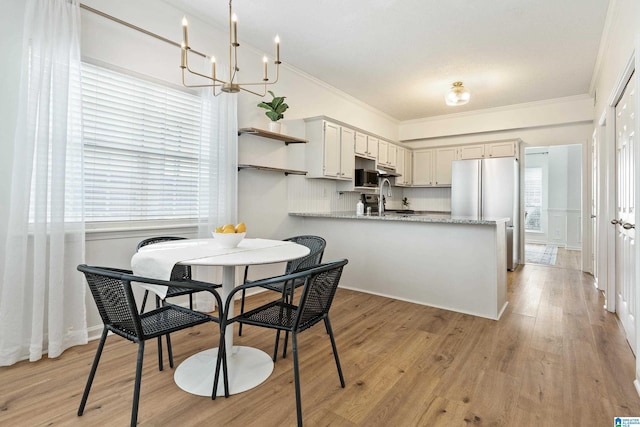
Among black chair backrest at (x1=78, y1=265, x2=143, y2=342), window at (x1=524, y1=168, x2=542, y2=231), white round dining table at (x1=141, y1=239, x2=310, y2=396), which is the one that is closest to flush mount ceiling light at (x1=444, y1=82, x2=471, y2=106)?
white round dining table at (x1=141, y1=239, x2=310, y2=396)

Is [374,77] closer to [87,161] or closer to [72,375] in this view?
[87,161]

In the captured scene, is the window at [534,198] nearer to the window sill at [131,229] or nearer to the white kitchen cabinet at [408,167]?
the white kitchen cabinet at [408,167]

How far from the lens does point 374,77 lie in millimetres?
4535

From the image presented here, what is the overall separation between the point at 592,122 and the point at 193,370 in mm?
6583

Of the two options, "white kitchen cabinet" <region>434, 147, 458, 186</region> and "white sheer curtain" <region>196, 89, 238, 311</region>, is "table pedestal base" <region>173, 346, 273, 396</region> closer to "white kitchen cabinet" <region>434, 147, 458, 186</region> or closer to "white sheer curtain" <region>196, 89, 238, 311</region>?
"white sheer curtain" <region>196, 89, 238, 311</region>

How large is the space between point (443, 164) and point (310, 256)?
4988 millimetres

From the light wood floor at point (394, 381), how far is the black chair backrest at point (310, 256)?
0.59 metres

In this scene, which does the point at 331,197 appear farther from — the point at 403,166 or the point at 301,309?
the point at 301,309

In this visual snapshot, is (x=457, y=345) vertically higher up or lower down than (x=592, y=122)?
lower down

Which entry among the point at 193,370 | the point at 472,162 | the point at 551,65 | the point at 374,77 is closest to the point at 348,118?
the point at 374,77

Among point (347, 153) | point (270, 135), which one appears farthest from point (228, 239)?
point (347, 153)

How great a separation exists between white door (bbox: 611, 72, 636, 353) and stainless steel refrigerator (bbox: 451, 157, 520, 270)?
7.10ft

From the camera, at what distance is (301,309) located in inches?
63.4

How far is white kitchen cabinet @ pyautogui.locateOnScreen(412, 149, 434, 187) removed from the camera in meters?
6.50
